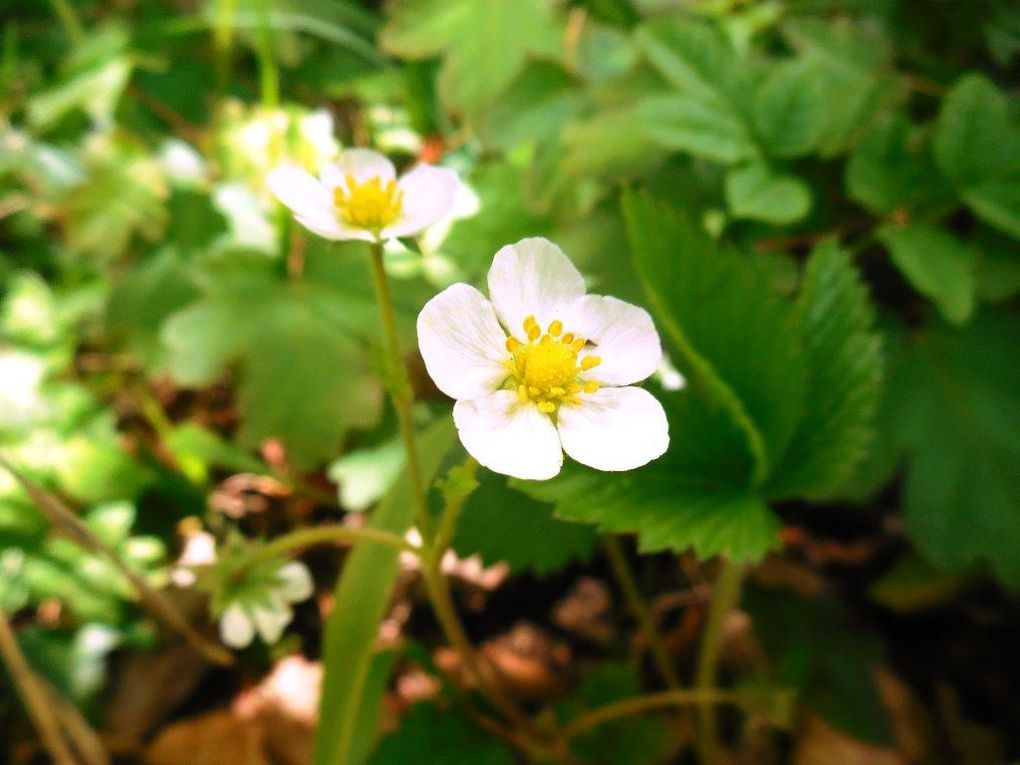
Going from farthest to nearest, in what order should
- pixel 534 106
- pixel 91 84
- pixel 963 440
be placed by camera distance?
pixel 91 84
pixel 534 106
pixel 963 440

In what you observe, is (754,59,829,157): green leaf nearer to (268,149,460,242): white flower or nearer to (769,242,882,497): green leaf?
(769,242,882,497): green leaf

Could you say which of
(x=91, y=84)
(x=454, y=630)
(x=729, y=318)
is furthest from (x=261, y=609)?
(x=91, y=84)

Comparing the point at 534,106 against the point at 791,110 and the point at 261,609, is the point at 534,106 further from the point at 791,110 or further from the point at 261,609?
the point at 261,609

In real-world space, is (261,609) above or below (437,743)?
above

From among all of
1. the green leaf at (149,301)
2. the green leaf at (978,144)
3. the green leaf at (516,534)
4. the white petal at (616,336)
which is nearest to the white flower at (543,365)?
the white petal at (616,336)

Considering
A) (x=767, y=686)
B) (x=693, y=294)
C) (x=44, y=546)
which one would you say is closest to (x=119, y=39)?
(x=44, y=546)

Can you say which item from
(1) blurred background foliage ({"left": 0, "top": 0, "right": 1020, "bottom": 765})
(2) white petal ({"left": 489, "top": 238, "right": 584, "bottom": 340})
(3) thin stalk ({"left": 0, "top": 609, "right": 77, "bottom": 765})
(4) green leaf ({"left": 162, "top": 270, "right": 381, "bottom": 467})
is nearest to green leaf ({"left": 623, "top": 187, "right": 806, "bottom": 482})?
(1) blurred background foliage ({"left": 0, "top": 0, "right": 1020, "bottom": 765})
